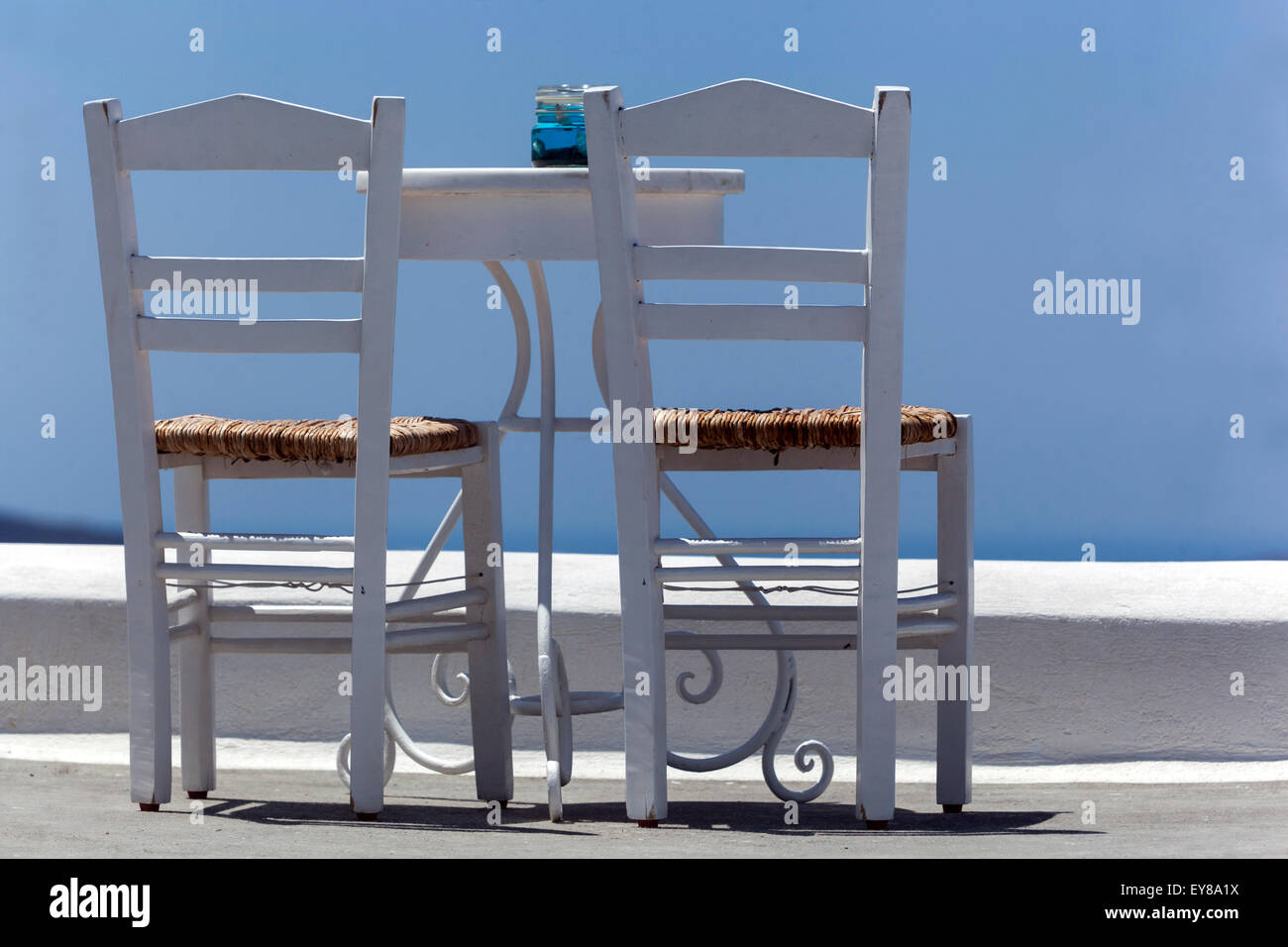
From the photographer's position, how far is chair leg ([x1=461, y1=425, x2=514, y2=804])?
5.98 feet

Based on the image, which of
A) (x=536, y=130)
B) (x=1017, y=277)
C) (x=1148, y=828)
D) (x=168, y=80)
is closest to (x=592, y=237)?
(x=536, y=130)

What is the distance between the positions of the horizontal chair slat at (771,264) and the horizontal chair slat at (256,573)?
17.8 inches

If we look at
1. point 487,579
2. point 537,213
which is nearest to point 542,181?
point 537,213

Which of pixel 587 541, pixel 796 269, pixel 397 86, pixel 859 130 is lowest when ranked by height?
pixel 587 541

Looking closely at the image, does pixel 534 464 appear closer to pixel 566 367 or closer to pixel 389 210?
pixel 566 367

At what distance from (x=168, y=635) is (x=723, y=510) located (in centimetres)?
635

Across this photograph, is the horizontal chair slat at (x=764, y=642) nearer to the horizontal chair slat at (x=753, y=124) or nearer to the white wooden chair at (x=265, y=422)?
the white wooden chair at (x=265, y=422)

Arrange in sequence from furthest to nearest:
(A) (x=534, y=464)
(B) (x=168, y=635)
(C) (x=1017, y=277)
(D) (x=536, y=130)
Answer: (A) (x=534, y=464) < (C) (x=1017, y=277) < (D) (x=536, y=130) < (B) (x=168, y=635)

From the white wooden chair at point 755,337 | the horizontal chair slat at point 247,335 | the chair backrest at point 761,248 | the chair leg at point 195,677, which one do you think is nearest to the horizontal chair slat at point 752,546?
the white wooden chair at point 755,337

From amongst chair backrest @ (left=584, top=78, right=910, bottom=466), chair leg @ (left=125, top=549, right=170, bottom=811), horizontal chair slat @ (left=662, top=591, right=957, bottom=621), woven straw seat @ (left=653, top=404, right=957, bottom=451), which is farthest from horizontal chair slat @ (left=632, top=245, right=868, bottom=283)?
chair leg @ (left=125, top=549, right=170, bottom=811)

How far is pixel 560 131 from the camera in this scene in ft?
6.21

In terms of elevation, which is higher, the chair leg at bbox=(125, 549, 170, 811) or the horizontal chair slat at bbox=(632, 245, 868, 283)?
the horizontal chair slat at bbox=(632, 245, 868, 283)

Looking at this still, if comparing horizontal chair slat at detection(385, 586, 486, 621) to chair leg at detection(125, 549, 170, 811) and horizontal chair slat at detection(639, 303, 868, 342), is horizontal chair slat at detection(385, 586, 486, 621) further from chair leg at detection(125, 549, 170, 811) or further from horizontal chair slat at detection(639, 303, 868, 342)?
horizontal chair slat at detection(639, 303, 868, 342)

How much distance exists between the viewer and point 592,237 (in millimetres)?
1725
